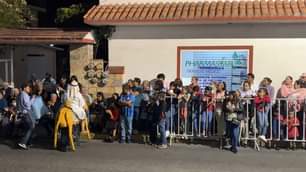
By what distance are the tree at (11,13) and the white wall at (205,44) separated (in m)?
4.77

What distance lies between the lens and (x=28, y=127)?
41.2 feet

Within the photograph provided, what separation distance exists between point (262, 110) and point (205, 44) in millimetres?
3735

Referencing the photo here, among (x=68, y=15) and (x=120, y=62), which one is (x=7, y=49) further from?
(x=120, y=62)

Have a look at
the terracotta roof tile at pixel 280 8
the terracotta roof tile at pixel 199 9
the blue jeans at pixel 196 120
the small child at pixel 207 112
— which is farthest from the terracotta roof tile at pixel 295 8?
the blue jeans at pixel 196 120

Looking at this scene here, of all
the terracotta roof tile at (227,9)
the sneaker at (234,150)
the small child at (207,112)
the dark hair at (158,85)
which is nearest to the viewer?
the sneaker at (234,150)

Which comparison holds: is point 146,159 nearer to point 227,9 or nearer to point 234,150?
point 234,150

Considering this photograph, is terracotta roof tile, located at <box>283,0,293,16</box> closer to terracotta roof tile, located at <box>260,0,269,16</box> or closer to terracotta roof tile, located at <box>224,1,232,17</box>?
terracotta roof tile, located at <box>260,0,269,16</box>

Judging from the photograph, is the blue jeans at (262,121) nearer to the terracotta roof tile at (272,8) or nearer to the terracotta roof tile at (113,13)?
the terracotta roof tile at (272,8)

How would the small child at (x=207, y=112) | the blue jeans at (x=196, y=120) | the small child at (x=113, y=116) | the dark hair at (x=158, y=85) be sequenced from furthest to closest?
1. the dark hair at (x=158, y=85)
2. the small child at (x=113, y=116)
3. the blue jeans at (x=196, y=120)
4. the small child at (x=207, y=112)

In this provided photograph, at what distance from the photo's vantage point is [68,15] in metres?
18.7

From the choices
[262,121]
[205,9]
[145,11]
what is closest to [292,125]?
[262,121]

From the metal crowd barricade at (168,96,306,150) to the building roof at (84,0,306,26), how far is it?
2.83 metres

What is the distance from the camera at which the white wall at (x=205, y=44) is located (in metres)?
15.0

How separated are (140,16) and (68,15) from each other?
432cm
